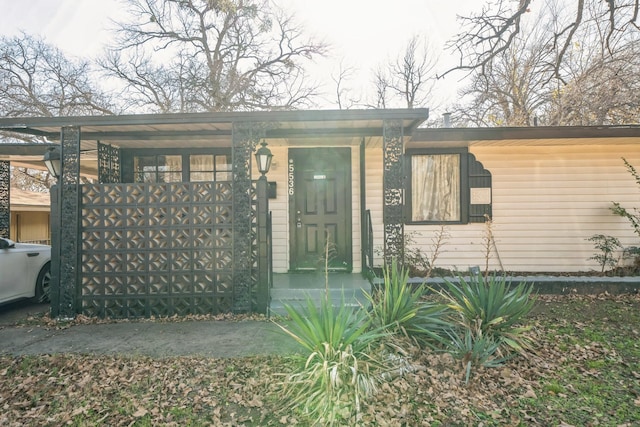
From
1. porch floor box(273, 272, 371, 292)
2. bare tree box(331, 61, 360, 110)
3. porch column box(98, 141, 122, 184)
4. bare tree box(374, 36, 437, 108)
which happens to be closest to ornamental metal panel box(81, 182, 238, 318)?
porch floor box(273, 272, 371, 292)

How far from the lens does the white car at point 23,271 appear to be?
512 centimetres

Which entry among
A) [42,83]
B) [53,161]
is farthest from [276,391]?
[42,83]

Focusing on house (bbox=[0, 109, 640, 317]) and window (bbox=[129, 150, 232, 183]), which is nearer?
house (bbox=[0, 109, 640, 317])

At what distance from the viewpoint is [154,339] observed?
13.4 ft

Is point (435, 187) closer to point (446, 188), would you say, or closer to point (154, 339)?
point (446, 188)

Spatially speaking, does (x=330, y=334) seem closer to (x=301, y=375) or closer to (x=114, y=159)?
(x=301, y=375)

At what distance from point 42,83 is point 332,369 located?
17.1 metres

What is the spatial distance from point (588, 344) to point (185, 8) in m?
18.0

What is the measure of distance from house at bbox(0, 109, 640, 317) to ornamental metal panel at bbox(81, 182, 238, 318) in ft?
0.06

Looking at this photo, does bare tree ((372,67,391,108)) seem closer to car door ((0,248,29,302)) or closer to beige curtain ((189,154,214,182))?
beige curtain ((189,154,214,182))

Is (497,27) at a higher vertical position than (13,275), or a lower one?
higher

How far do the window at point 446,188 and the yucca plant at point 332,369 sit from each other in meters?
4.29

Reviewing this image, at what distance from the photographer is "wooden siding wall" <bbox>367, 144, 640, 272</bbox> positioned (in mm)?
6758

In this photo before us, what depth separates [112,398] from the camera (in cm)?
287
